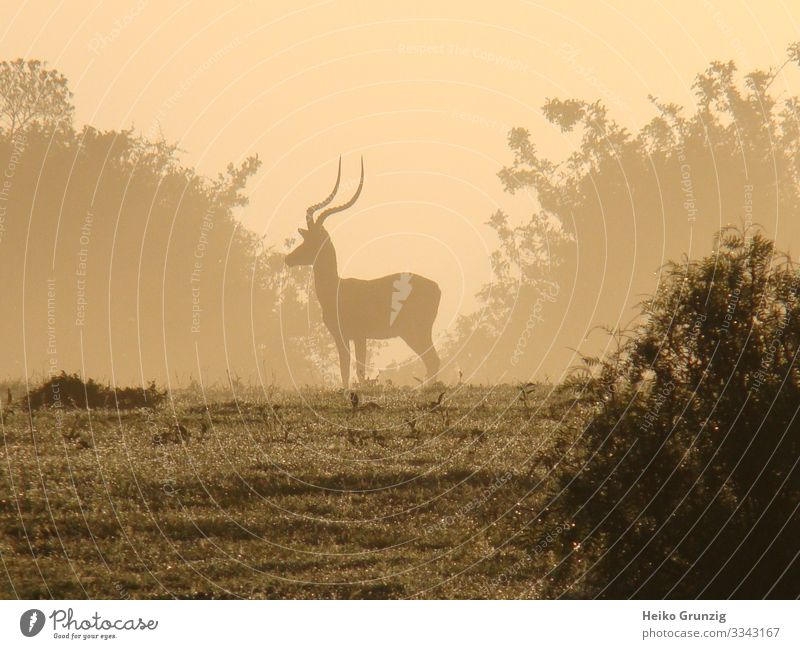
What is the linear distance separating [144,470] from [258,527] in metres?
2.57

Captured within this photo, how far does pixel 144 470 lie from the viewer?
20031mm

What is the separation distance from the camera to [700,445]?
15875mm

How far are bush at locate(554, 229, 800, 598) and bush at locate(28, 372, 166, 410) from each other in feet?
34.0

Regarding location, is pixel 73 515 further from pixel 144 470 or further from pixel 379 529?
pixel 379 529

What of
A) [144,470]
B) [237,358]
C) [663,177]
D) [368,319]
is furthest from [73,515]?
[663,177]

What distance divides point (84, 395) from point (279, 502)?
272 inches

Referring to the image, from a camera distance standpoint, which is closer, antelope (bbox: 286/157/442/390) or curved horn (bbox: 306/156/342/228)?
antelope (bbox: 286/157/442/390)

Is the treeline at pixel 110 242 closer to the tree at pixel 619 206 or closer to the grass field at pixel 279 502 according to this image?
the tree at pixel 619 206

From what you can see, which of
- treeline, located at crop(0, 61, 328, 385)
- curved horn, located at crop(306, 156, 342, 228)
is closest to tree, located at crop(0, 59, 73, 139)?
treeline, located at crop(0, 61, 328, 385)

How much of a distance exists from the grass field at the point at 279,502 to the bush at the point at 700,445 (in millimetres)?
621

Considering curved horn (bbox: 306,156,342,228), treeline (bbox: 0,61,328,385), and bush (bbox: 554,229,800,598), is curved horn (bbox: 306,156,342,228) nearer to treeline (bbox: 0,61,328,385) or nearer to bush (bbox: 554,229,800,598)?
bush (bbox: 554,229,800,598)

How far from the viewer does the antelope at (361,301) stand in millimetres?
36281

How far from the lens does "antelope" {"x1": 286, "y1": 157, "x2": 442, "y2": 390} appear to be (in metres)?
36.3

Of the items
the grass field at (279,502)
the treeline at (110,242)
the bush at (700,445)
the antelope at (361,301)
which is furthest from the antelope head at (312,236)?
the treeline at (110,242)
